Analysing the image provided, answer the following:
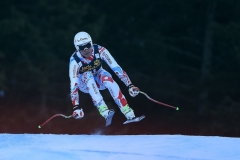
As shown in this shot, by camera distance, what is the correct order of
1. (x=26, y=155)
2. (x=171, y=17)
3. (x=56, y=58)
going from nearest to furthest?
(x=26, y=155) → (x=56, y=58) → (x=171, y=17)

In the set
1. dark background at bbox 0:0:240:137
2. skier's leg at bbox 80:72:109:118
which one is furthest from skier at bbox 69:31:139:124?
dark background at bbox 0:0:240:137

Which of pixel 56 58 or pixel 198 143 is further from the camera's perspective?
pixel 56 58

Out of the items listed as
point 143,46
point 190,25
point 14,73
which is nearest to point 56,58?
point 14,73

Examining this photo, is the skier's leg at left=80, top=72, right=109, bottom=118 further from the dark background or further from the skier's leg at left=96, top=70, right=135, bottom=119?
the dark background

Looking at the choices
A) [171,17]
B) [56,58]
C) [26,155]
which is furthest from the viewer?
[171,17]

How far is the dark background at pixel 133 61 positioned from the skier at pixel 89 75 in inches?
251

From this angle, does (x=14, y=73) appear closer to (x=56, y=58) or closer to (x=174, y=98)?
(x=56, y=58)

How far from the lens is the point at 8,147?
6.49m

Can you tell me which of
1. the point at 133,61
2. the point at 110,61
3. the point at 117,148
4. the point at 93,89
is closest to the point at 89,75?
the point at 93,89

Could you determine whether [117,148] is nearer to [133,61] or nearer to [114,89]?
[114,89]

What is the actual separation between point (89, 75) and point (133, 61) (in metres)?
7.38

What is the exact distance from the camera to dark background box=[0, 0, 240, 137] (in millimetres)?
13414

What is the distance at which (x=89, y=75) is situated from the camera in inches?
255

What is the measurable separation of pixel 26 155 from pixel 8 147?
1.44 ft
